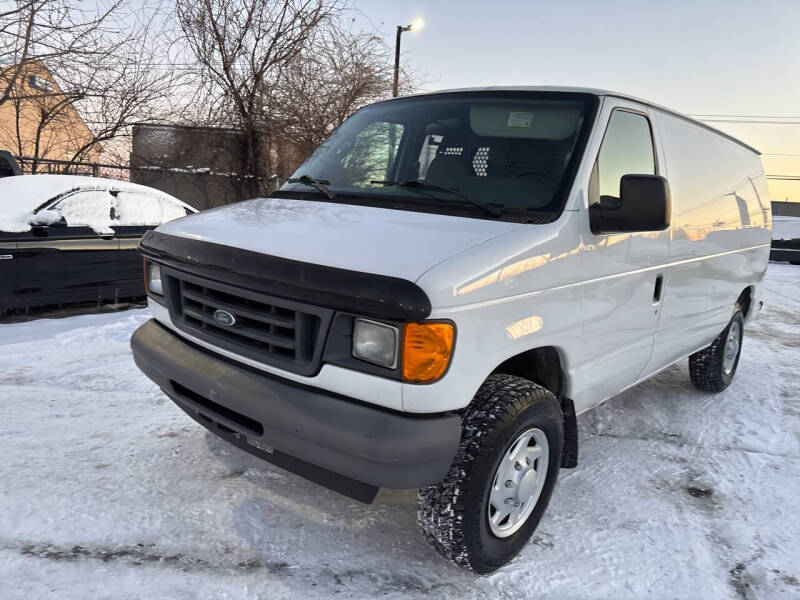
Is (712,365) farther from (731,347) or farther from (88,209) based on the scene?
(88,209)

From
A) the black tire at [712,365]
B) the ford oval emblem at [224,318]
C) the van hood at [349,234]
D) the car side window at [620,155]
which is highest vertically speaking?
the car side window at [620,155]

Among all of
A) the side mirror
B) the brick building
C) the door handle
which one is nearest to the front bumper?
the side mirror

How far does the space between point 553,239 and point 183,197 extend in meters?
15.8

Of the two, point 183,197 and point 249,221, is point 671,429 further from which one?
point 183,197

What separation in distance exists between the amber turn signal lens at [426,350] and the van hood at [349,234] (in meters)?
0.19

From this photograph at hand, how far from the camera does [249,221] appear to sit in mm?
2840

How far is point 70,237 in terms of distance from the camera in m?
6.47

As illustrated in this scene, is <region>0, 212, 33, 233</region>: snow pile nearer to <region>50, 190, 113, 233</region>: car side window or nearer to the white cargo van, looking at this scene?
<region>50, 190, 113, 233</region>: car side window

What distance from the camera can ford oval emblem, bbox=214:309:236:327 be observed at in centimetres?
253

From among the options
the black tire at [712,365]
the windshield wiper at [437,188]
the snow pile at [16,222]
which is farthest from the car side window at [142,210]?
the black tire at [712,365]

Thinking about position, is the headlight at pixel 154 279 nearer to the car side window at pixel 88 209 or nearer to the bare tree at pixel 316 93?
the car side window at pixel 88 209

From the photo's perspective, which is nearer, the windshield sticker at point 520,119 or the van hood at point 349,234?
the van hood at point 349,234

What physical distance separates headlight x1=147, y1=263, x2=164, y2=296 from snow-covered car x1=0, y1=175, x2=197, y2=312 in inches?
149

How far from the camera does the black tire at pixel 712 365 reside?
5055 millimetres
